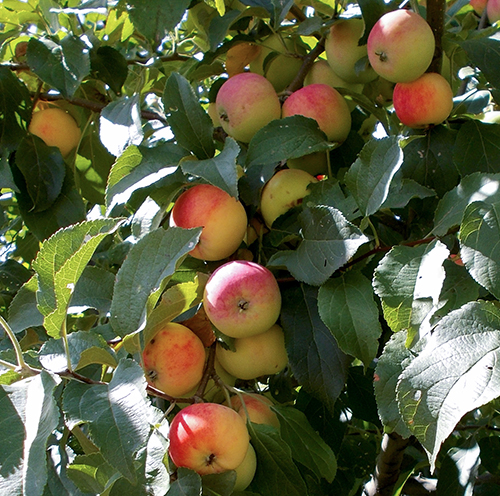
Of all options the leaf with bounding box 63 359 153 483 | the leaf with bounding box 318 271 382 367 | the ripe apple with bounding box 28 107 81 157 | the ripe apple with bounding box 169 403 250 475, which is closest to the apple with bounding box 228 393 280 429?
the ripe apple with bounding box 169 403 250 475

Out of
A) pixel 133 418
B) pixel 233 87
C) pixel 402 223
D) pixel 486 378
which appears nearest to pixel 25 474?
pixel 133 418

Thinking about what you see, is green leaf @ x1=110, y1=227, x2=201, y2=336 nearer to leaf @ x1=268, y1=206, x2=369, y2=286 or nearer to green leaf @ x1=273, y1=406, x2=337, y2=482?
leaf @ x1=268, y1=206, x2=369, y2=286

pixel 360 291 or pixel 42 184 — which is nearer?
pixel 360 291

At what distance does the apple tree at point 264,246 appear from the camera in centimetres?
72

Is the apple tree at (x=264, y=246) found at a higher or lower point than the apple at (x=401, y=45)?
lower

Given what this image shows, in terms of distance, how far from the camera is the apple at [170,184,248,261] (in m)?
1.08

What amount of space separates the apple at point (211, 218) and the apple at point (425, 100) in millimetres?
381

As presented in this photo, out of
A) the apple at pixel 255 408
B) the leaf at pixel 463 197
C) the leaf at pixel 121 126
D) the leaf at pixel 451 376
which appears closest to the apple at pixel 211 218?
the leaf at pixel 121 126

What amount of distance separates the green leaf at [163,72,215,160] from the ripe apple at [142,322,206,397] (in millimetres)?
331

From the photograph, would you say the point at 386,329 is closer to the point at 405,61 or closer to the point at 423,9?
the point at 405,61

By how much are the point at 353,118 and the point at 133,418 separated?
3.18 feet

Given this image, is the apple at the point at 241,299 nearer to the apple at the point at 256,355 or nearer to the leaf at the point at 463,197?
the apple at the point at 256,355

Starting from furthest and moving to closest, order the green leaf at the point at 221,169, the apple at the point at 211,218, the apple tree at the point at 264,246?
the apple at the point at 211,218
the green leaf at the point at 221,169
the apple tree at the point at 264,246

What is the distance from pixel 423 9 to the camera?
4.42 ft
